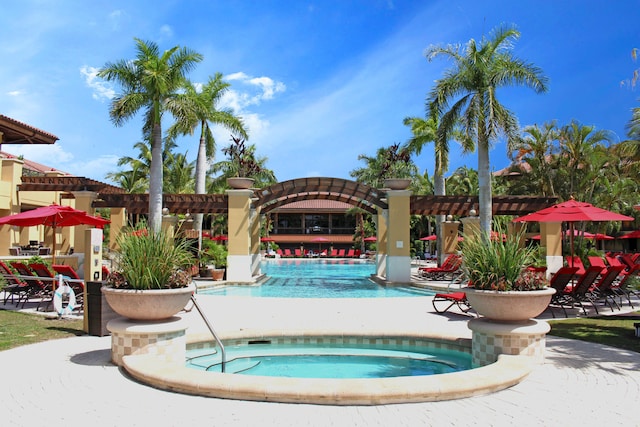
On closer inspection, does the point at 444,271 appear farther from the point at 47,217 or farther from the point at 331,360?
the point at 47,217

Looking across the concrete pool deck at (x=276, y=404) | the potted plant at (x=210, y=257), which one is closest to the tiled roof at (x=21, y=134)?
the potted plant at (x=210, y=257)

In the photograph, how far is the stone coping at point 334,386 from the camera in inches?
188

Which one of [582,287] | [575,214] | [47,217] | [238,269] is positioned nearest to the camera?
[582,287]

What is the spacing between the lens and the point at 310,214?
57781mm

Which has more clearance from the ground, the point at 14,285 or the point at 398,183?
the point at 398,183

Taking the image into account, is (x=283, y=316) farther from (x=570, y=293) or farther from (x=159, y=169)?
(x=159, y=169)

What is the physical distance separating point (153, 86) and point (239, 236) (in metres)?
6.97

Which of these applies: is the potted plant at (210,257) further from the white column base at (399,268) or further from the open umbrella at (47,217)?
the open umbrella at (47,217)

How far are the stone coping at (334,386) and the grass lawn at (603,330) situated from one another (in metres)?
3.74

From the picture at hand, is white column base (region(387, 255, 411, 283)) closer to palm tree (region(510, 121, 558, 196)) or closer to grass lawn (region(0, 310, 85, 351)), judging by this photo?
grass lawn (region(0, 310, 85, 351))

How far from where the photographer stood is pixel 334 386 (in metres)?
4.86

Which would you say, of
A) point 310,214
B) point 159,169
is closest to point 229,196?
point 159,169

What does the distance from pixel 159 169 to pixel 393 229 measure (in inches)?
396

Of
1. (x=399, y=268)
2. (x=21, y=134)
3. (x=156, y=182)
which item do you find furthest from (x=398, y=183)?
(x=21, y=134)
